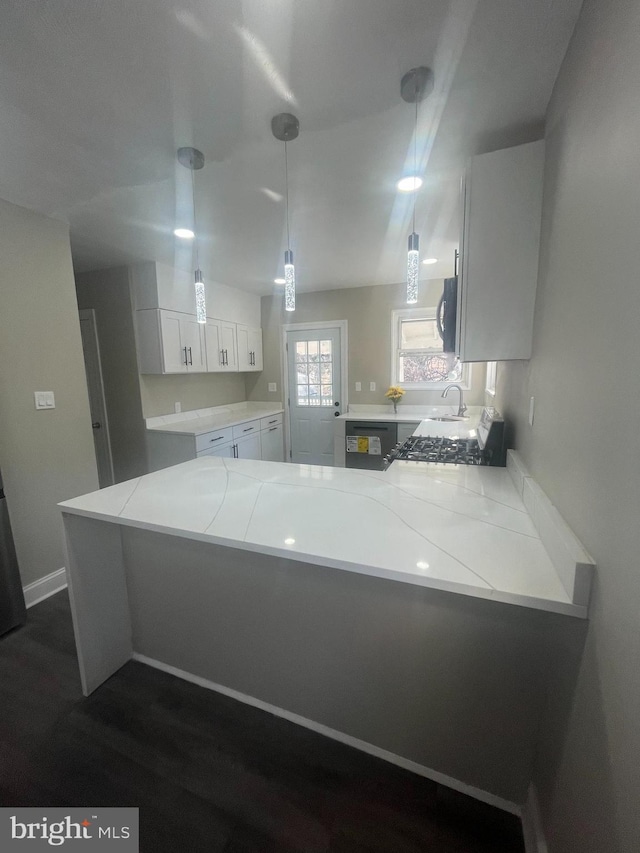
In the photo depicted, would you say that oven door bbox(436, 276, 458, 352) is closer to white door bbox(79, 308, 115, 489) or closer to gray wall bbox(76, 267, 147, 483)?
gray wall bbox(76, 267, 147, 483)

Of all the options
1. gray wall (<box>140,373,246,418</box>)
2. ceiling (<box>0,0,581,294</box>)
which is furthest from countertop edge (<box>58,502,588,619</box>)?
gray wall (<box>140,373,246,418</box>)

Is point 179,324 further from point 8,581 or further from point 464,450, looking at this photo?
point 464,450

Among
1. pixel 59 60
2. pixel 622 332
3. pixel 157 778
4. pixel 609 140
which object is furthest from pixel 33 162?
pixel 157 778

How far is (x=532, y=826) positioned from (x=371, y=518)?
3.23ft

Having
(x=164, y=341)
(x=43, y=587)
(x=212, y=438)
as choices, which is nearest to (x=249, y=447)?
(x=212, y=438)

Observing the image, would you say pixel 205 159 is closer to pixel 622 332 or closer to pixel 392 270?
pixel 622 332

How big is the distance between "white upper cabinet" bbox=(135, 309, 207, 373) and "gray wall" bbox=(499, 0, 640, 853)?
125 inches

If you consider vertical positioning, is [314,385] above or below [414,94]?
below

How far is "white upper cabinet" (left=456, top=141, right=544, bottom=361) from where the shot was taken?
1401 millimetres

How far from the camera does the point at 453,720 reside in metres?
1.15

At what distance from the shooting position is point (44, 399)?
7.55 ft

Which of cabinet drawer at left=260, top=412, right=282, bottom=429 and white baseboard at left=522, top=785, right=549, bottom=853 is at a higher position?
cabinet drawer at left=260, top=412, right=282, bottom=429

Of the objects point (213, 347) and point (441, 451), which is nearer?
point (441, 451)

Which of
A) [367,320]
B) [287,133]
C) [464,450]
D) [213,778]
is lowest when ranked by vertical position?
[213,778]
